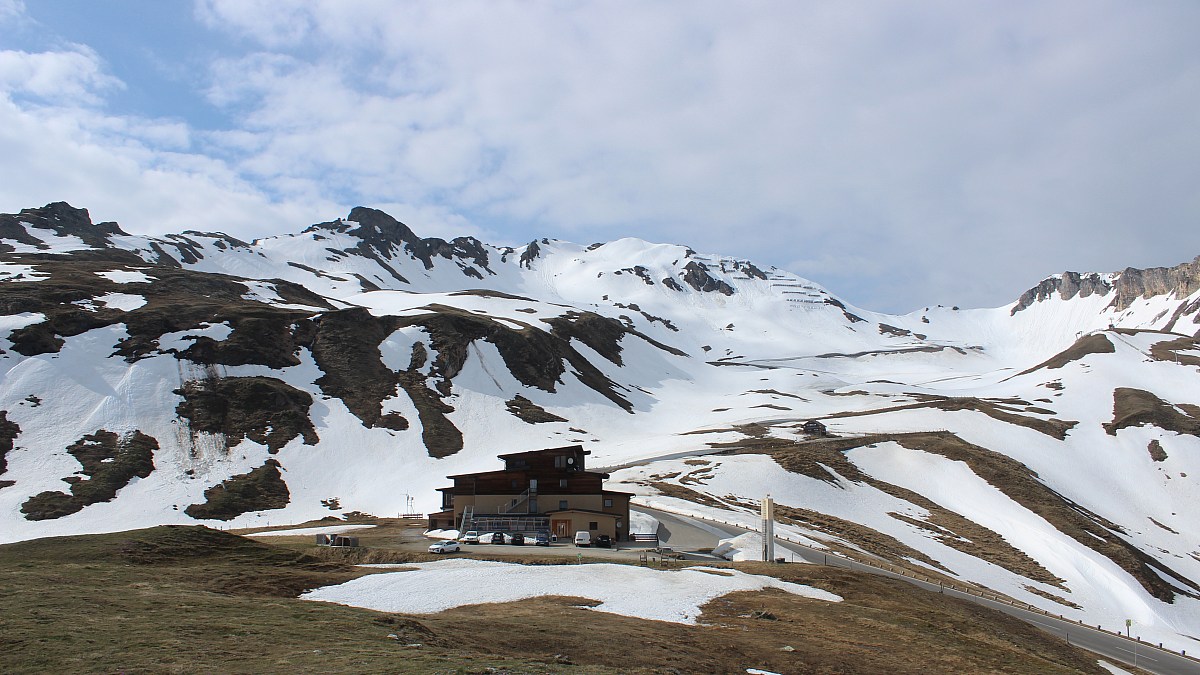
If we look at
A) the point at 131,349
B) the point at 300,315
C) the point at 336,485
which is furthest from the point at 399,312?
the point at 336,485

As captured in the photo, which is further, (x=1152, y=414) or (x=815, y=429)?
(x=1152, y=414)

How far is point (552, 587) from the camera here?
32.7 metres

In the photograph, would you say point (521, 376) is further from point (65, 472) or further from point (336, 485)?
point (65, 472)

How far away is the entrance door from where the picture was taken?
58250mm

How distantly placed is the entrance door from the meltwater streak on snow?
1850cm

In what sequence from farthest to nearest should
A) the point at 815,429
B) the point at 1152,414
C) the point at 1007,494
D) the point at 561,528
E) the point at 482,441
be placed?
the point at 1152,414
the point at 815,429
the point at 482,441
the point at 1007,494
the point at 561,528

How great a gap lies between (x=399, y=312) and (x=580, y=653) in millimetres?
168714

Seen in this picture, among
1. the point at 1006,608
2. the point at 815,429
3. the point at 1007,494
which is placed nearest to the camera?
the point at 1006,608

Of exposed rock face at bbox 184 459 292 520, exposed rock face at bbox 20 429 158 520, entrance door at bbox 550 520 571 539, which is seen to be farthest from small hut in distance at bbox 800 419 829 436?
exposed rock face at bbox 20 429 158 520

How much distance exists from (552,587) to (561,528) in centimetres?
2633

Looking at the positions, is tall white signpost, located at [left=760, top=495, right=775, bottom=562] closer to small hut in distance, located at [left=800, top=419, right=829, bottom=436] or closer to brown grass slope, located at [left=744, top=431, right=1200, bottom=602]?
brown grass slope, located at [left=744, top=431, right=1200, bottom=602]

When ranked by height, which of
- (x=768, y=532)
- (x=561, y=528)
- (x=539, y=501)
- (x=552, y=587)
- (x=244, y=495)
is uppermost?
(x=539, y=501)

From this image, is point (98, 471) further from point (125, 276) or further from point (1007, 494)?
point (1007, 494)

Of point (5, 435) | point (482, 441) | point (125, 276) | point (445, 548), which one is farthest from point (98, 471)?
point (125, 276)
